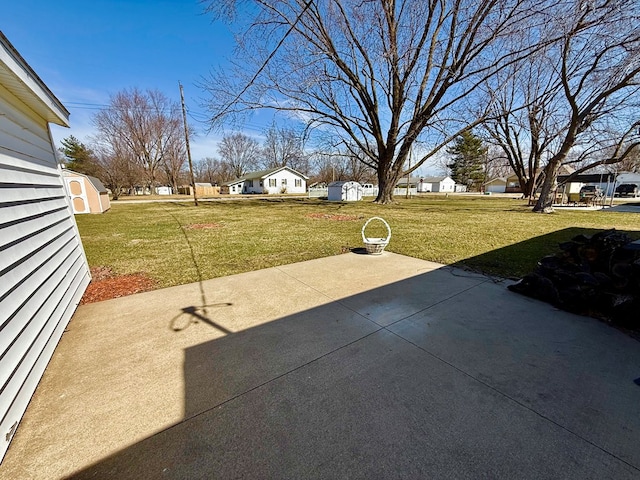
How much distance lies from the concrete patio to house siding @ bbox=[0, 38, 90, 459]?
0.16 meters

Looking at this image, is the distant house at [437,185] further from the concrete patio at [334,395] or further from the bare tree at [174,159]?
the concrete patio at [334,395]

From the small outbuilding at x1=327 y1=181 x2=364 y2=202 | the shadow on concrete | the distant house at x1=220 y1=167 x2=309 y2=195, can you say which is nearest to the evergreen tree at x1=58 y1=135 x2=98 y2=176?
the distant house at x1=220 y1=167 x2=309 y2=195

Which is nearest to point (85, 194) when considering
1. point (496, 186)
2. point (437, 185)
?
point (437, 185)

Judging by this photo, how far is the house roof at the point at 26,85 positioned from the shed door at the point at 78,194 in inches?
519

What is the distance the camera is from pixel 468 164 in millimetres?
54031

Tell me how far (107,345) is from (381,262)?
424 cm

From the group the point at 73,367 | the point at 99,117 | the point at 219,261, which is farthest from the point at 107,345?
the point at 99,117

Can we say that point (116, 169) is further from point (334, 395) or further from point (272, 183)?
point (334, 395)

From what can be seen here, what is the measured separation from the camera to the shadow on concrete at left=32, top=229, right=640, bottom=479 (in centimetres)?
140

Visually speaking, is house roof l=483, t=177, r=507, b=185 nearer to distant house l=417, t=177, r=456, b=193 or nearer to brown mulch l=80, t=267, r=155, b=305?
distant house l=417, t=177, r=456, b=193

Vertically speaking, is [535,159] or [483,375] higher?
[535,159]

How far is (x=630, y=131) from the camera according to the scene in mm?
12203

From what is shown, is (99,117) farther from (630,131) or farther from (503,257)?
(630,131)

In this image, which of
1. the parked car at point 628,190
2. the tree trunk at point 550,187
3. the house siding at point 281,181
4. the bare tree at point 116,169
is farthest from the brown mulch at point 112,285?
the parked car at point 628,190
